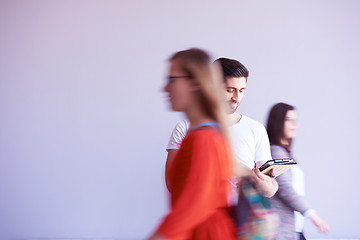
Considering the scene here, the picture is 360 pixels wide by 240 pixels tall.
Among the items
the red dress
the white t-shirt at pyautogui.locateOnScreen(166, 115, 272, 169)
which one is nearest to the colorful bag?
the red dress

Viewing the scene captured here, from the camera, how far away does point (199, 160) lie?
1036 millimetres

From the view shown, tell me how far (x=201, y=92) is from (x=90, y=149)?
238 cm

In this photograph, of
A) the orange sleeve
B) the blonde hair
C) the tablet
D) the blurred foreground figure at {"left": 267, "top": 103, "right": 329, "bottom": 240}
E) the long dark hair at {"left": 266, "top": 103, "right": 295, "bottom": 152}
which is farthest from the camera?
the long dark hair at {"left": 266, "top": 103, "right": 295, "bottom": 152}

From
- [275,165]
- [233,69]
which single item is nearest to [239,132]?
[233,69]

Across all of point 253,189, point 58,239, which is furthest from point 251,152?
point 58,239

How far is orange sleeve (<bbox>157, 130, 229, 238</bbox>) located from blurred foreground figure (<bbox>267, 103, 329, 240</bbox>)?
107 centimetres

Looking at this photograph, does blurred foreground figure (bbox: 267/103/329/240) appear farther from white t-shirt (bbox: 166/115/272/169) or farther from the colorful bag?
the colorful bag

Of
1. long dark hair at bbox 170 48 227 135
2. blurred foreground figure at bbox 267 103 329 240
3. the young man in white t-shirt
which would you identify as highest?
long dark hair at bbox 170 48 227 135

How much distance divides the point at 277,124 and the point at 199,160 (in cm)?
150

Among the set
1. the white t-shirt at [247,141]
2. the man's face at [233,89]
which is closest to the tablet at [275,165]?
the white t-shirt at [247,141]

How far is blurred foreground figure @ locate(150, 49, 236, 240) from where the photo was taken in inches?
40.4

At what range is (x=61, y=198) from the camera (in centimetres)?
336

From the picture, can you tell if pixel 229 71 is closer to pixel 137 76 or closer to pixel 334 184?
pixel 137 76

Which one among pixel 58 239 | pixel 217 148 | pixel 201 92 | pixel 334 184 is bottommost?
pixel 58 239
